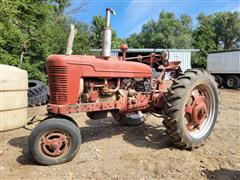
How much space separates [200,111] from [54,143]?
2.55m

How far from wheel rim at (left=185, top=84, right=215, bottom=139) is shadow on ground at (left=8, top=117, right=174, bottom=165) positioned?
0.51 meters

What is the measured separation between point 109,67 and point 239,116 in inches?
188

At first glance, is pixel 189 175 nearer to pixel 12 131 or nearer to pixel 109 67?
pixel 109 67

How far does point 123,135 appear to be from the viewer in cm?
534

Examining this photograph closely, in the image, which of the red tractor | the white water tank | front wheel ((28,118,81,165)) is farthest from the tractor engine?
the white water tank

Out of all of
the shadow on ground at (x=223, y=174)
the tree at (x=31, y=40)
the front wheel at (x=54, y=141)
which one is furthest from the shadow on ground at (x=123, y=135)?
the tree at (x=31, y=40)

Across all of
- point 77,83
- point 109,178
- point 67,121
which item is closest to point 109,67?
point 77,83

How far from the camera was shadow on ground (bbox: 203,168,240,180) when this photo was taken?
378 centimetres

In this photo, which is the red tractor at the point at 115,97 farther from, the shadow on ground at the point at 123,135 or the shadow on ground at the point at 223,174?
the shadow on ground at the point at 223,174

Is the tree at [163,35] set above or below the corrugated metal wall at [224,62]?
above

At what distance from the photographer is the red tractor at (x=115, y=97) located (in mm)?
3904

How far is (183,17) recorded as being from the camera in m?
51.2

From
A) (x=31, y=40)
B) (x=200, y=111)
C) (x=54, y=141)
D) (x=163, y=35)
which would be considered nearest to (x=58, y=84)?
(x=54, y=141)

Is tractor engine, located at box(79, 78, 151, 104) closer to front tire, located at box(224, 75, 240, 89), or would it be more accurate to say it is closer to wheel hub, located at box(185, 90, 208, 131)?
wheel hub, located at box(185, 90, 208, 131)
